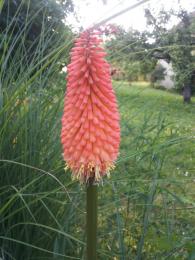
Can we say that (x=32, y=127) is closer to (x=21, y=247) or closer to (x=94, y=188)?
(x=21, y=247)

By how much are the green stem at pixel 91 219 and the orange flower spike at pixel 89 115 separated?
0.14 feet

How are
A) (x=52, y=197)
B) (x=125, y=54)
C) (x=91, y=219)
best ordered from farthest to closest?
(x=125, y=54), (x=52, y=197), (x=91, y=219)

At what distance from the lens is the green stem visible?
111 cm

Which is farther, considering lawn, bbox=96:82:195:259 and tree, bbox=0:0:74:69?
tree, bbox=0:0:74:69

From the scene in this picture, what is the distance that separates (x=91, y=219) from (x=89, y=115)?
305mm

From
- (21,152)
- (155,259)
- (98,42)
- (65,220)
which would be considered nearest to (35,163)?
(21,152)

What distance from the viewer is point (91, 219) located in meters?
1.13

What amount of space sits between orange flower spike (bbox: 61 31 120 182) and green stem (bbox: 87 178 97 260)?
0.04 metres

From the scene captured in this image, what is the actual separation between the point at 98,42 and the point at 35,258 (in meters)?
1.04

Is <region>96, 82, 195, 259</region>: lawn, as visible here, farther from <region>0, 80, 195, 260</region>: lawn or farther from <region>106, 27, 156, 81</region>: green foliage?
<region>106, 27, 156, 81</region>: green foliage

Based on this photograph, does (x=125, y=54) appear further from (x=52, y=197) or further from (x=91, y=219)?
(x=91, y=219)

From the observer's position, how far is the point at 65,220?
1747 millimetres

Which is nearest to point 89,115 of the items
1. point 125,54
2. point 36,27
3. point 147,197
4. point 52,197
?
point 147,197

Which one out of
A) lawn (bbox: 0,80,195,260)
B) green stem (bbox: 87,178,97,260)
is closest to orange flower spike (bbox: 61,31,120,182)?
green stem (bbox: 87,178,97,260)
